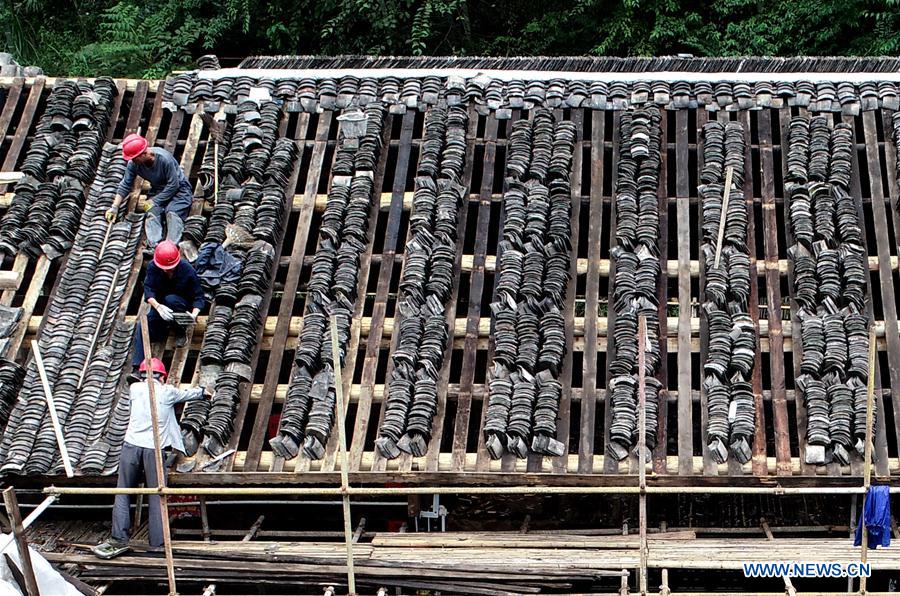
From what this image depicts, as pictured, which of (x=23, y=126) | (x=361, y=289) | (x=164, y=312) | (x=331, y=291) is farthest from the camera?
(x=23, y=126)

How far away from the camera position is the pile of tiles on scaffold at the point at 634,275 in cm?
1084

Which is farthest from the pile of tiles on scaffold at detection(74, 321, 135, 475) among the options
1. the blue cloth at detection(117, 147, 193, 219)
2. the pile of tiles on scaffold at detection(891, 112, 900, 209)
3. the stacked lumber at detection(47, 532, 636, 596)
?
the pile of tiles on scaffold at detection(891, 112, 900, 209)

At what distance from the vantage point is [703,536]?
11195 millimetres

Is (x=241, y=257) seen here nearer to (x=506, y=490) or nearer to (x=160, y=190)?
(x=160, y=190)

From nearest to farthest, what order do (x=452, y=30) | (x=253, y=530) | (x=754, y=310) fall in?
(x=253, y=530), (x=754, y=310), (x=452, y=30)

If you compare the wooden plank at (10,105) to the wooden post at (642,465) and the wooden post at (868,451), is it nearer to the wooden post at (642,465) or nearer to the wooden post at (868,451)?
the wooden post at (642,465)

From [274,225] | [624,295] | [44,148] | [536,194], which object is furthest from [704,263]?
[44,148]

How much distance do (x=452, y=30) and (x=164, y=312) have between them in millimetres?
10594

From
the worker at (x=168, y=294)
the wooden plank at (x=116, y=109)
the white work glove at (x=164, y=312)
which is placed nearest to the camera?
the worker at (x=168, y=294)

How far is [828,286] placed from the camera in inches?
457

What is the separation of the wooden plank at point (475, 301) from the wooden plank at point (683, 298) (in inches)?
74.3

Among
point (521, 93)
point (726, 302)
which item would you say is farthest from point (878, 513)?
point (521, 93)

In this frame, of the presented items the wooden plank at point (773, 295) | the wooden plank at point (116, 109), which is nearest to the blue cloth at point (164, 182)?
the wooden plank at point (116, 109)

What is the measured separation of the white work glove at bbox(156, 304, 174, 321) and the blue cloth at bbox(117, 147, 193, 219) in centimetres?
146
